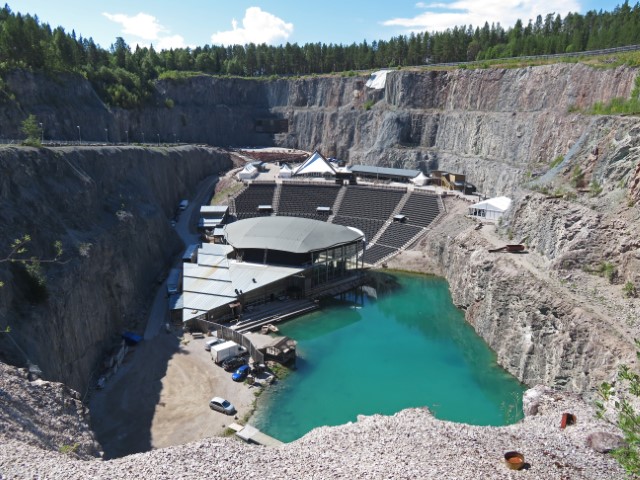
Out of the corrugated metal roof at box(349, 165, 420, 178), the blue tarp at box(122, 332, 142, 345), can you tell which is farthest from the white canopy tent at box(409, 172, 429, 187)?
the blue tarp at box(122, 332, 142, 345)

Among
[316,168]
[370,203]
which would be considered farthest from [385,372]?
[316,168]

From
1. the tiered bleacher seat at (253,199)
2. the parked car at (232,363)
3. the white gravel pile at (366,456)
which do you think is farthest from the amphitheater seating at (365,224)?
the white gravel pile at (366,456)

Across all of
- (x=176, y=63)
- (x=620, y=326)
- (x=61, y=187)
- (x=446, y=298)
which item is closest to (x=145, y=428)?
(x=61, y=187)

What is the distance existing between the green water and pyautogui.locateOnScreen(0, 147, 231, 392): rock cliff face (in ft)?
43.4

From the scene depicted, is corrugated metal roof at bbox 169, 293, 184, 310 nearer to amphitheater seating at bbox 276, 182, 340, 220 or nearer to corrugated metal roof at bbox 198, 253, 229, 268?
corrugated metal roof at bbox 198, 253, 229, 268

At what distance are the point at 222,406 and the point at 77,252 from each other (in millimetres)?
16034

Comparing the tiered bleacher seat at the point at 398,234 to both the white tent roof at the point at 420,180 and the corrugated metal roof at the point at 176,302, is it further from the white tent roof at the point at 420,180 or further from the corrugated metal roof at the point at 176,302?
the corrugated metal roof at the point at 176,302

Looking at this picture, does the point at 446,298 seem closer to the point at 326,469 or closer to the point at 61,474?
the point at 326,469

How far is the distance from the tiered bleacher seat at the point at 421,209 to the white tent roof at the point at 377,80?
38.8 m

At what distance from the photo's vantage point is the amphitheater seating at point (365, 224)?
66938 millimetres

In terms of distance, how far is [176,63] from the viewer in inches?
5192

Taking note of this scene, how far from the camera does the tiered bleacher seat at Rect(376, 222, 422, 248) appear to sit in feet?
209

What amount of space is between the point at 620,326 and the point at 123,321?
3713 cm

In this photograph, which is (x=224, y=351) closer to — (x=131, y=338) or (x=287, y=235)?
(x=131, y=338)
